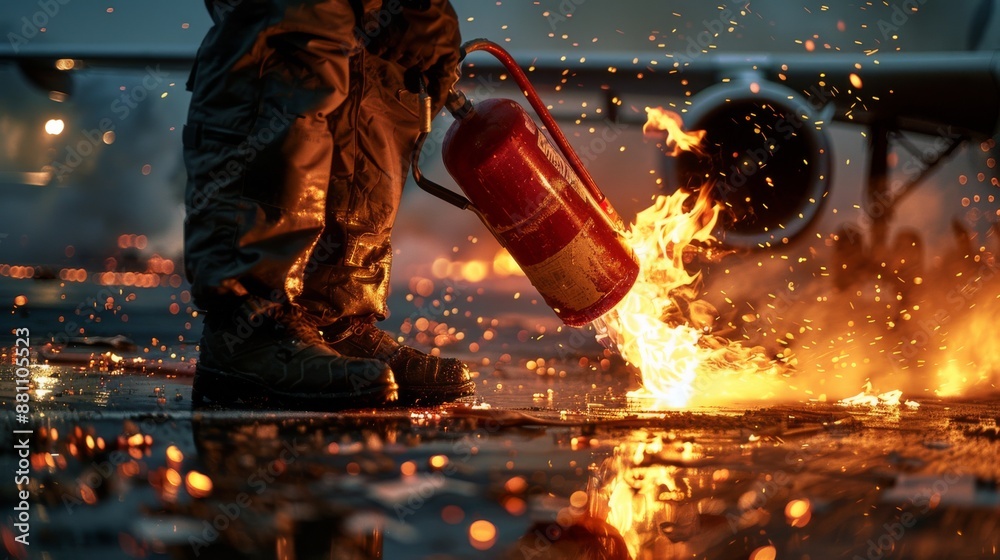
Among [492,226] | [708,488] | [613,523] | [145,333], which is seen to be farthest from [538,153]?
[145,333]

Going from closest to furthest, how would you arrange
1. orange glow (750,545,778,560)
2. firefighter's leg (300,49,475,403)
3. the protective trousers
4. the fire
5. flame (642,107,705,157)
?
orange glow (750,545,778,560), the protective trousers, firefighter's leg (300,49,475,403), the fire, flame (642,107,705,157)

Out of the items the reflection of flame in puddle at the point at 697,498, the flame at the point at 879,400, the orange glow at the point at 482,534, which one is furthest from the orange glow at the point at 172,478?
the flame at the point at 879,400

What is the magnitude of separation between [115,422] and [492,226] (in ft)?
4.20

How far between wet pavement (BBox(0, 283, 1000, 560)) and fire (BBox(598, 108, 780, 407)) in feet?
2.37

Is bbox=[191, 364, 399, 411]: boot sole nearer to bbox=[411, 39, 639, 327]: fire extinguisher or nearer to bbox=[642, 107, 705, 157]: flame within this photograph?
bbox=[411, 39, 639, 327]: fire extinguisher

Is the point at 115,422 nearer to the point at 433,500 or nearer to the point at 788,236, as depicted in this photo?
the point at 433,500

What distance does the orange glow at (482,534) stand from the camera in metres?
0.97

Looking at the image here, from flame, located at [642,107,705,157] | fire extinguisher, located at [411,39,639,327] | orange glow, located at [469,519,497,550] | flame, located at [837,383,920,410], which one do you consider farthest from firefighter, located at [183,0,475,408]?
flame, located at [642,107,705,157]

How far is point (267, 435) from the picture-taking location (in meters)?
1.70

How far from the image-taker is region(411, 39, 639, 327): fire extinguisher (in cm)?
267

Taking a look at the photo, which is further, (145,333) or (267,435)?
(145,333)

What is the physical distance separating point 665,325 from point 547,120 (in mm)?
808

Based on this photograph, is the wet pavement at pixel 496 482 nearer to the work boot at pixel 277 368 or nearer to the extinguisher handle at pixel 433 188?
the work boot at pixel 277 368

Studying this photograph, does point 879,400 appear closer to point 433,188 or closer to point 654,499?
point 433,188
